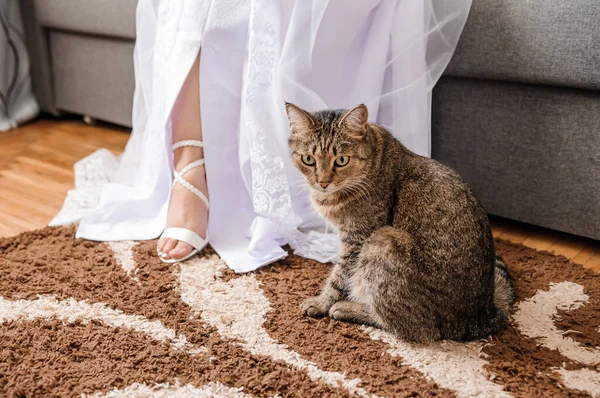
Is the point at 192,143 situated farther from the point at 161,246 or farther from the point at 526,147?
the point at 526,147

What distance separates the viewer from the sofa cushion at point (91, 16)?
211cm

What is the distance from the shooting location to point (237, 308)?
1164 mm

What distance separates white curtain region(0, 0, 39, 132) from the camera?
100 inches

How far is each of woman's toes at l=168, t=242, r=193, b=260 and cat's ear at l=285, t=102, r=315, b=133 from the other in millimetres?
434

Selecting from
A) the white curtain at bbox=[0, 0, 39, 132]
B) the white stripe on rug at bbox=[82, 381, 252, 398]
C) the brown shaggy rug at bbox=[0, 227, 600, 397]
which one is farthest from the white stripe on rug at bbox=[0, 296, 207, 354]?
the white curtain at bbox=[0, 0, 39, 132]

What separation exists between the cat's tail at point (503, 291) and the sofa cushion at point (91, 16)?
5.15ft

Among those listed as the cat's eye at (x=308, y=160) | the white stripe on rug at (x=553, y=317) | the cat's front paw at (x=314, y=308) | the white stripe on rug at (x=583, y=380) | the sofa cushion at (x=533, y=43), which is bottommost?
the cat's front paw at (x=314, y=308)

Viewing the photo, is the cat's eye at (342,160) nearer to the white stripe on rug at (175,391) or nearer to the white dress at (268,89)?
the white dress at (268,89)

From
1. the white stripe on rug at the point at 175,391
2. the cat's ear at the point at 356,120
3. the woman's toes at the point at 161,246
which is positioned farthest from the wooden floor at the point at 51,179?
the white stripe on rug at the point at 175,391

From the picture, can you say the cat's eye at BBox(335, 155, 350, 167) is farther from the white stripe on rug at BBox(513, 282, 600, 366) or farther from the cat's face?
the white stripe on rug at BBox(513, 282, 600, 366)

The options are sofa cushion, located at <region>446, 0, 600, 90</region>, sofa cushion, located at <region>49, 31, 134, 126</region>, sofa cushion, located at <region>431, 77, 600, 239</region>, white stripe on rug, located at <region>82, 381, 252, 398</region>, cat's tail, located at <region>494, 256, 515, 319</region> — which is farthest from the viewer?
sofa cushion, located at <region>49, 31, 134, 126</region>

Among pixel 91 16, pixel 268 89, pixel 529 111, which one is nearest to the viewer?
pixel 268 89

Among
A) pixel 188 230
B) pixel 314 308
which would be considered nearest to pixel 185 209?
pixel 188 230

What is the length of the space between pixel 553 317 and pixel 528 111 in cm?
54
